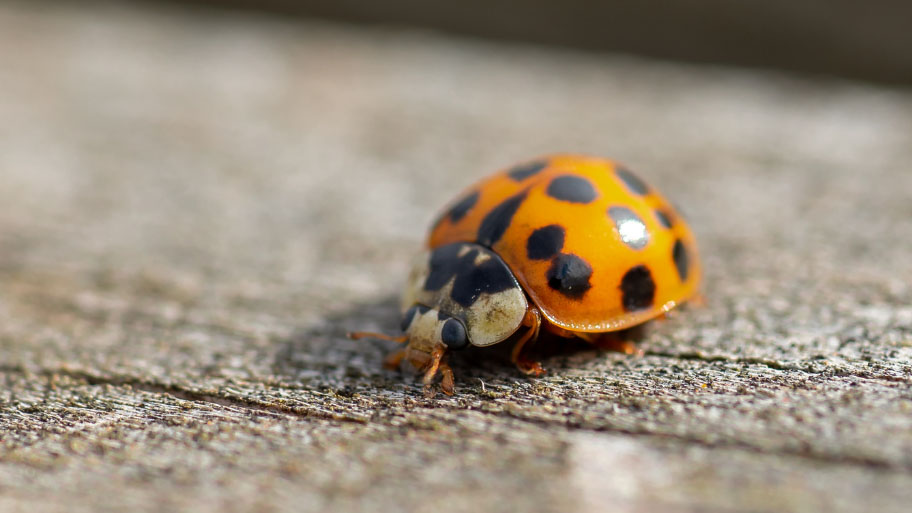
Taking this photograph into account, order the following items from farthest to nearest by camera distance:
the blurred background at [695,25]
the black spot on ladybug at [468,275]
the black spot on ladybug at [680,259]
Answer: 1. the blurred background at [695,25]
2. the black spot on ladybug at [680,259]
3. the black spot on ladybug at [468,275]

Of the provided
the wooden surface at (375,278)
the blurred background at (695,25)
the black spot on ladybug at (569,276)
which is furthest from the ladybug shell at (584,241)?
the blurred background at (695,25)

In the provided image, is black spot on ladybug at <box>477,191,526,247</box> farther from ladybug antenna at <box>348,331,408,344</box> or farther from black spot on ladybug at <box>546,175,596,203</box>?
ladybug antenna at <box>348,331,408,344</box>

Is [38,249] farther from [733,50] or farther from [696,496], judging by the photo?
[733,50]

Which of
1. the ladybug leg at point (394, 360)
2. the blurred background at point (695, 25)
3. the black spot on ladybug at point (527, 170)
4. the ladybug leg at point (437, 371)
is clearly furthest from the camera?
the blurred background at point (695, 25)

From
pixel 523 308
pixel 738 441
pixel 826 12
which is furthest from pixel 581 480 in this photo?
pixel 826 12

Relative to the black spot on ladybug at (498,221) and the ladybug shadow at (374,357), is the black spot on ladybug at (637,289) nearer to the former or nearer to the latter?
the ladybug shadow at (374,357)

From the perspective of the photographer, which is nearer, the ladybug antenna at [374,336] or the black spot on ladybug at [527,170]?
the ladybug antenna at [374,336]

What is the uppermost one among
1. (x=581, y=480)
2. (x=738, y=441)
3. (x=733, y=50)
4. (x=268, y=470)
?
(x=733, y=50)
